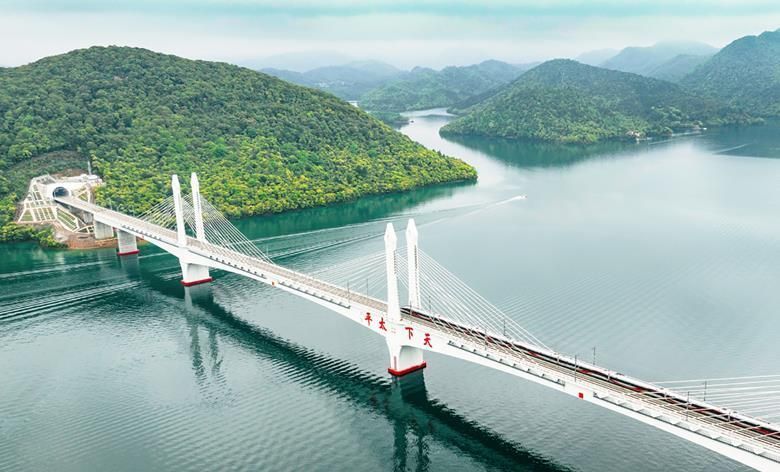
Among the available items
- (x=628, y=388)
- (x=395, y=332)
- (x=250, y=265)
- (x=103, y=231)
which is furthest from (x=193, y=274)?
(x=628, y=388)

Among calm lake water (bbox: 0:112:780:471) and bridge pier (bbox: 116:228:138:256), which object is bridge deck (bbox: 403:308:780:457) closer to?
calm lake water (bbox: 0:112:780:471)

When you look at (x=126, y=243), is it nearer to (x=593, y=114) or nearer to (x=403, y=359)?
(x=403, y=359)

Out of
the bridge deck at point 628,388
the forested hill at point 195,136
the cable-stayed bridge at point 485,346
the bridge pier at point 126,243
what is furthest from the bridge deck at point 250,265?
the forested hill at point 195,136

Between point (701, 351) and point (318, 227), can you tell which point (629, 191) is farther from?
point (701, 351)

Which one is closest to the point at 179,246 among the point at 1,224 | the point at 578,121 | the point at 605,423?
the point at 1,224

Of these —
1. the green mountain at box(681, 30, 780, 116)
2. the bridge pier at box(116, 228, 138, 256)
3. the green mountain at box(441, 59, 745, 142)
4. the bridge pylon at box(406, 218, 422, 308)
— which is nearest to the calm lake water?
the bridge pier at box(116, 228, 138, 256)

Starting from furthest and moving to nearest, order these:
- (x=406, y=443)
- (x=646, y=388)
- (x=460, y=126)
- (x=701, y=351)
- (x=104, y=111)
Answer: (x=460, y=126) < (x=104, y=111) < (x=701, y=351) < (x=406, y=443) < (x=646, y=388)
